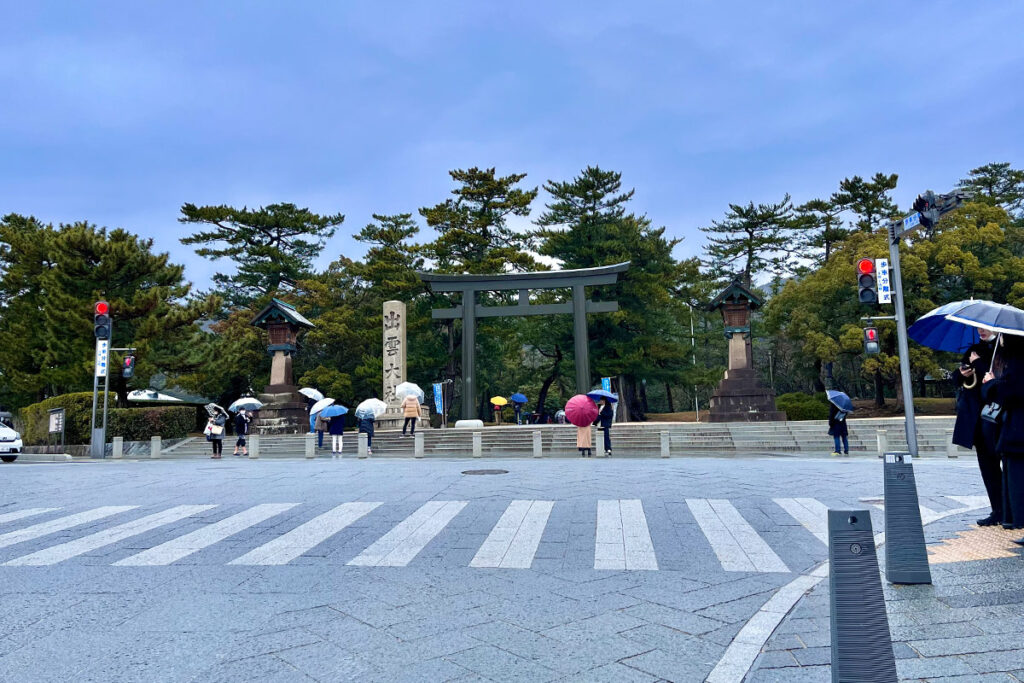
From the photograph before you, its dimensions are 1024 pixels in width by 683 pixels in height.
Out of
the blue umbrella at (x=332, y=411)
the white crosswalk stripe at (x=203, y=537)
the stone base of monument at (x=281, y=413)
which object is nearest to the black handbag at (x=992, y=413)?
the white crosswalk stripe at (x=203, y=537)

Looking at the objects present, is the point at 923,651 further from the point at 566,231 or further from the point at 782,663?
the point at 566,231

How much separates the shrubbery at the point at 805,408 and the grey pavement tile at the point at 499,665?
101 feet

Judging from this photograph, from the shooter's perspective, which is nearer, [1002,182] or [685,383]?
[685,383]

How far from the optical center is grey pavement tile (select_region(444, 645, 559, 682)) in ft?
11.9

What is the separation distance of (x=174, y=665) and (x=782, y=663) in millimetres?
3331

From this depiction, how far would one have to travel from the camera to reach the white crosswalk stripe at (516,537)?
6121mm

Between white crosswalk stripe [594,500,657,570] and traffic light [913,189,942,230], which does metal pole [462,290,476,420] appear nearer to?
traffic light [913,189,942,230]

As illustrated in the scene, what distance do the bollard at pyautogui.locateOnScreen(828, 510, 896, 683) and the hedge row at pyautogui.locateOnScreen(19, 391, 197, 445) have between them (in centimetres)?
2772

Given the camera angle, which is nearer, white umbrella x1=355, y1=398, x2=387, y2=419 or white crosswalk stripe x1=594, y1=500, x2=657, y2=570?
white crosswalk stripe x1=594, y1=500, x2=657, y2=570

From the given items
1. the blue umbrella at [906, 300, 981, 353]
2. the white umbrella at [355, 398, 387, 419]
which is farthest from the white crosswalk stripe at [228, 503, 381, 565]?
the white umbrella at [355, 398, 387, 419]

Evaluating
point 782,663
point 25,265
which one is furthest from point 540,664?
point 25,265

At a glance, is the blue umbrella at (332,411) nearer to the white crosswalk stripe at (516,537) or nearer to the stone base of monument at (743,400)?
the white crosswalk stripe at (516,537)

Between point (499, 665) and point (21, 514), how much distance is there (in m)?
8.25

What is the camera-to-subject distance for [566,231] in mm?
41844
